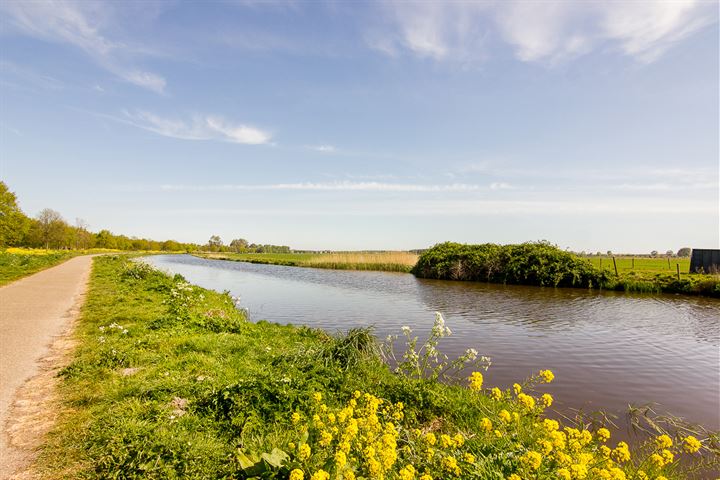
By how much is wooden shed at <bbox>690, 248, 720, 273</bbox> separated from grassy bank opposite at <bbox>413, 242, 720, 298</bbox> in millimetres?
4033

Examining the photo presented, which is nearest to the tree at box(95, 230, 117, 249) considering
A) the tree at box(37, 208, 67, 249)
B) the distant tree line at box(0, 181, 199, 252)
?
the distant tree line at box(0, 181, 199, 252)

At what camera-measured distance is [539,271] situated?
29.1m

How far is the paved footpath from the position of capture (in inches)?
192

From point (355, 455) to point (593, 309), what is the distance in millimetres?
17938

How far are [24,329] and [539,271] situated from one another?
30.2m

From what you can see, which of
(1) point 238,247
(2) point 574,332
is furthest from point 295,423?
(1) point 238,247

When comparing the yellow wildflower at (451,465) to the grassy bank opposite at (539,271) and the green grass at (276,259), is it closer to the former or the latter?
the grassy bank opposite at (539,271)

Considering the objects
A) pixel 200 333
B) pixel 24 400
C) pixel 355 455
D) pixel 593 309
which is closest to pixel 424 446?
pixel 355 455

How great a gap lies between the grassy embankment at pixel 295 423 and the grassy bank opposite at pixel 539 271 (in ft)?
71.0

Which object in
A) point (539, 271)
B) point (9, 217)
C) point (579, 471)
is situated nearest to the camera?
point (579, 471)

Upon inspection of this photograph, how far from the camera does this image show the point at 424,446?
13.8 feet

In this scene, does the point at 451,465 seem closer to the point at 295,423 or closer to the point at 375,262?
the point at 295,423

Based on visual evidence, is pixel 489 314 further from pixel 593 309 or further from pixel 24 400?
pixel 24 400

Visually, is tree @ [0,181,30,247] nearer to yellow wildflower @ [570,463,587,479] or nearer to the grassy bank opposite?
the grassy bank opposite
